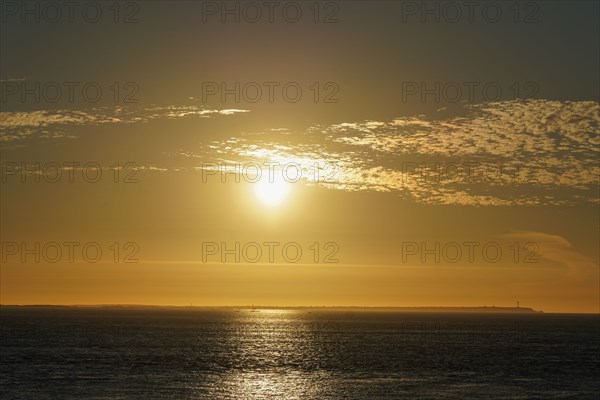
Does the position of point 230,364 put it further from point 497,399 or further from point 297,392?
Result: point 497,399

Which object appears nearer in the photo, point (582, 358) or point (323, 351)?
point (582, 358)

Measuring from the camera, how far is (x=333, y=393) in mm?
79375

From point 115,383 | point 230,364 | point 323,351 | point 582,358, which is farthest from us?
point 323,351

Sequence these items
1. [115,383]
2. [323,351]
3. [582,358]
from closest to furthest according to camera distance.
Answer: [115,383], [582,358], [323,351]

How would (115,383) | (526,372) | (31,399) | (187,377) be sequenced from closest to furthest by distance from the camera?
(31,399)
(115,383)
(187,377)
(526,372)

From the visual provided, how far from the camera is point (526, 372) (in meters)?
106

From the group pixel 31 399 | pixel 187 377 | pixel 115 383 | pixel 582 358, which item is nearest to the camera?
pixel 31 399

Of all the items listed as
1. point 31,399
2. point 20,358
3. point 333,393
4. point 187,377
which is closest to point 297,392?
point 333,393

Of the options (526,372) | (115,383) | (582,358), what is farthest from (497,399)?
(582,358)

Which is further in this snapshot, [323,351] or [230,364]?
[323,351]

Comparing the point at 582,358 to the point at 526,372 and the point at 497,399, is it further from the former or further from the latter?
the point at 497,399

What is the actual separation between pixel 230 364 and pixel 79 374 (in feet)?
82.8

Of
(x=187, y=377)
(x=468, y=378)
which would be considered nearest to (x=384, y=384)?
(x=468, y=378)

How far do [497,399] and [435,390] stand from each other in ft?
24.3
